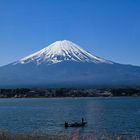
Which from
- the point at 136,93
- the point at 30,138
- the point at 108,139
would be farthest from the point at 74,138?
the point at 136,93

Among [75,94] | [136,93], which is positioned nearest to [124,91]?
[136,93]

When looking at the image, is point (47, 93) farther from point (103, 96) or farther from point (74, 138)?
point (74, 138)

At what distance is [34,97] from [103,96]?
1686 cm

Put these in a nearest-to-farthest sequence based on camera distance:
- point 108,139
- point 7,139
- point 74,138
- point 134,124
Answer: point 74,138
point 7,139
point 108,139
point 134,124

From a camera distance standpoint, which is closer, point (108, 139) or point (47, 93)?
point (108, 139)

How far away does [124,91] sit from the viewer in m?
121

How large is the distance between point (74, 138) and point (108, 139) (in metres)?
5.08

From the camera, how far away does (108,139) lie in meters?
17.2

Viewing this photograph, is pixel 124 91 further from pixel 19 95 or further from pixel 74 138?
pixel 74 138

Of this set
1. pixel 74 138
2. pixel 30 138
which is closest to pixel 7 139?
pixel 30 138

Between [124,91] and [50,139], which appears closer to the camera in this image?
[50,139]

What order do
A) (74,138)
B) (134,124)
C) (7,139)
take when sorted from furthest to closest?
1. (134,124)
2. (7,139)
3. (74,138)

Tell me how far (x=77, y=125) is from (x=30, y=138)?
29404 mm

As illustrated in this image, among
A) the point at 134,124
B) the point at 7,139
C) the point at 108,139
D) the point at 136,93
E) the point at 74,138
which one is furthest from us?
the point at 136,93
